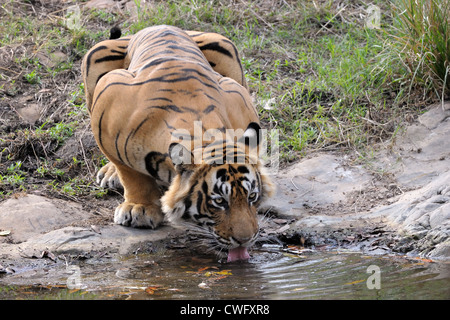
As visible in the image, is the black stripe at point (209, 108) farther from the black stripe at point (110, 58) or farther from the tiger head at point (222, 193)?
the black stripe at point (110, 58)

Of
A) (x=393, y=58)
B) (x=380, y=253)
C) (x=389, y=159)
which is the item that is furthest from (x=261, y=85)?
(x=380, y=253)

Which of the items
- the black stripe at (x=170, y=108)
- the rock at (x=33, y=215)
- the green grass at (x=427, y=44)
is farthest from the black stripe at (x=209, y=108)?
the green grass at (x=427, y=44)

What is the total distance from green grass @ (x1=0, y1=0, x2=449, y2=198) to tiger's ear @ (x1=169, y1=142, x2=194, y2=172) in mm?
1777

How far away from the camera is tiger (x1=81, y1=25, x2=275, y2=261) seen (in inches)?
154

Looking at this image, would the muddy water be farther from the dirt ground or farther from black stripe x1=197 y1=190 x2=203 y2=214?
black stripe x1=197 y1=190 x2=203 y2=214

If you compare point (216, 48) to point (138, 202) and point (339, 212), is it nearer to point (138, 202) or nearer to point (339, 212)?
point (138, 202)

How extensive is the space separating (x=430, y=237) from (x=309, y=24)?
465 centimetres

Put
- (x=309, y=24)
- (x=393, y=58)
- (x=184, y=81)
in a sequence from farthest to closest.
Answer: (x=309, y=24) → (x=393, y=58) → (x=184, y=81)

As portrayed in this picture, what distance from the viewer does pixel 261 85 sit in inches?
277

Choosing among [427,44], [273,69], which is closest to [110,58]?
[273,69]

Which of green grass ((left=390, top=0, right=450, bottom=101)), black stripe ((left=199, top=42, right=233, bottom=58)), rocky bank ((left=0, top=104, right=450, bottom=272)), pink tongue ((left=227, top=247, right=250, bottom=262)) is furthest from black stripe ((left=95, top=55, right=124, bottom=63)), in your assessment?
green grass ((left=390, top=0, right=450, bottom=101))

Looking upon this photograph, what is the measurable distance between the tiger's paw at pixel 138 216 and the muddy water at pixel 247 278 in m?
0.43
